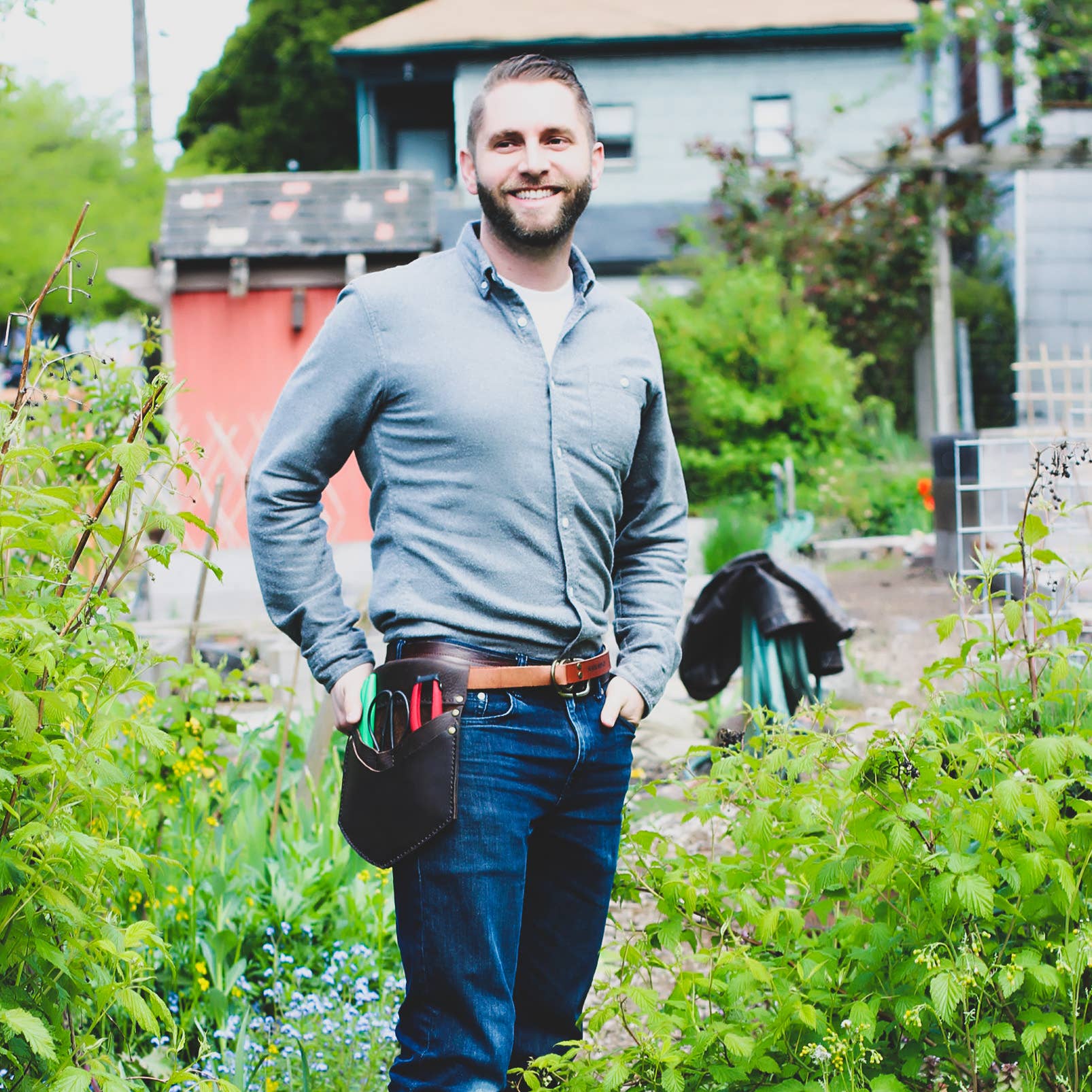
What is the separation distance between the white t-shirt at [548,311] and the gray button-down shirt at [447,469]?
3 centimetres

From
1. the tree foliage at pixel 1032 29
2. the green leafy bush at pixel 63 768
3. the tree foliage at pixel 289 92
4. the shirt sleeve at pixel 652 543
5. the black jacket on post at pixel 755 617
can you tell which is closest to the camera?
the green leafy bush at pixel 63 768

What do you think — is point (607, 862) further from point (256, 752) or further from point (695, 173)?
point (695, 173)

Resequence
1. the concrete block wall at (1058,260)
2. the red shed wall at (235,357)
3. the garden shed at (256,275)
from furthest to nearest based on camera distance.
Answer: the concrete block wall at (1058,260)
the red shed wall at (235,357)
the garden shed at (256,275)

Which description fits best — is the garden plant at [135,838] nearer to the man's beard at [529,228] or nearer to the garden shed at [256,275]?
the man's beard at [529,228]

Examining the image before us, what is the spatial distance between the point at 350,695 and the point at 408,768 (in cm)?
18

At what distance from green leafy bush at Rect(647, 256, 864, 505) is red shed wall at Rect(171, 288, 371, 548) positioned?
3868 millimetres

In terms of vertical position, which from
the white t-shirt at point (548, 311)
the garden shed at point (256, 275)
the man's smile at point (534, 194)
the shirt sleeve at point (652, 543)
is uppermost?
the garden shed at point (256, 275)

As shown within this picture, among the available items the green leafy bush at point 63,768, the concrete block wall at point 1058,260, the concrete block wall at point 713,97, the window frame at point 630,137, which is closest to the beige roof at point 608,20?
the concrete block wall at point 713,97

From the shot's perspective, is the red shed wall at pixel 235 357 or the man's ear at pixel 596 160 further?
the red shed wall at pixel 235 357

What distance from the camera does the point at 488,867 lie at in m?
2.00

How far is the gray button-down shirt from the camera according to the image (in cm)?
207

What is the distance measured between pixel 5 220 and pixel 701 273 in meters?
12.7

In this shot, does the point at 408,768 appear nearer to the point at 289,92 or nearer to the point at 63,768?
the point at 63,768

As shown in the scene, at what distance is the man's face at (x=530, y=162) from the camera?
216 cm
